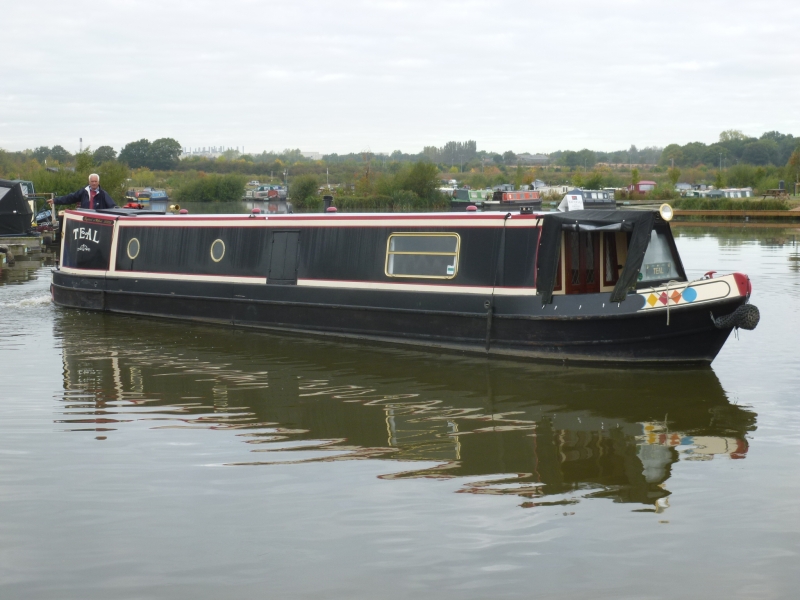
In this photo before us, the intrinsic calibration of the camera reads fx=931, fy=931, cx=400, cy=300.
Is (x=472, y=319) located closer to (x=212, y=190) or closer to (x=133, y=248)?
(x=133, y=248)

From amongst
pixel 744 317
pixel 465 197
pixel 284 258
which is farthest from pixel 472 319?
pixel 465 197

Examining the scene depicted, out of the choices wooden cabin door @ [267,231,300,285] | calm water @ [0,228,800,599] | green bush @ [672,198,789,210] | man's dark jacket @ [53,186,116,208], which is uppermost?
green bush @ [672,198,789,210]

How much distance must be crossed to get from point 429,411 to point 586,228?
3264 mm

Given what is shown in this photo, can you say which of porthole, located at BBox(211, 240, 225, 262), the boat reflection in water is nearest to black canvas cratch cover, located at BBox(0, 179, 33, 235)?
porthole, located at BBox(211, 240, 225, 262)

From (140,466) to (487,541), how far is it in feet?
9.44

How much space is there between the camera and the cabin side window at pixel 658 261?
11109mm

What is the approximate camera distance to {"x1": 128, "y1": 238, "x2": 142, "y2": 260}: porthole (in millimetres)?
15359

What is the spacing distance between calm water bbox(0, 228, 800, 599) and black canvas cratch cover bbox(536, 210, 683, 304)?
1071mm

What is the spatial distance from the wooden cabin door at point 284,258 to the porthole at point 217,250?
101 cm

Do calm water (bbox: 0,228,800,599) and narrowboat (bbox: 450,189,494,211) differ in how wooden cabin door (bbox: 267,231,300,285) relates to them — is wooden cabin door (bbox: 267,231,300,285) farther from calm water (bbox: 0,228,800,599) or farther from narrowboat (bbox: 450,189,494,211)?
narrowboat (bbox: 450,189,494,211)

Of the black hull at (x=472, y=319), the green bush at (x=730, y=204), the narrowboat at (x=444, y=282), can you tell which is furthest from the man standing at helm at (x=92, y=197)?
the green bush at (x=730, y=204)

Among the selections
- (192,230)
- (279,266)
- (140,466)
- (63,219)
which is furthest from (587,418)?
(63,219)

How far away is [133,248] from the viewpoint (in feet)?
50.5

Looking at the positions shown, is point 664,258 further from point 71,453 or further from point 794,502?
point 71,453
